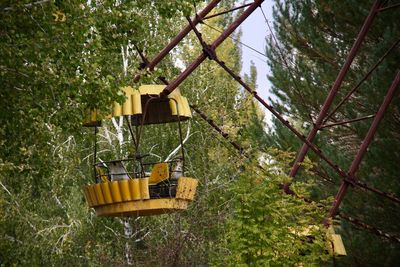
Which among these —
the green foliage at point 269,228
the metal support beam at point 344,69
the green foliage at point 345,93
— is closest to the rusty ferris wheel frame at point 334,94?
the metal support beam at point 344,69

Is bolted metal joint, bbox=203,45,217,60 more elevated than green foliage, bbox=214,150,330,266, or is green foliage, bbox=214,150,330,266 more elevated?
bolted metal joint, bbox=203,45,217,60

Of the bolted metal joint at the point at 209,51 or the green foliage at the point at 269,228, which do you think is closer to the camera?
the green foliage at the point at 269,228

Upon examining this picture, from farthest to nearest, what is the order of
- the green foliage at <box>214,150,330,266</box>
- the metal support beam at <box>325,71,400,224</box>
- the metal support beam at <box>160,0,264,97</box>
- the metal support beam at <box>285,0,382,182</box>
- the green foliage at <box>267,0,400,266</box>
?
the green foliage at <box>267,0,400,266</box>
the metal support beam at <box>160,0,264,97</box>
the metal support beam at <box>285,0,382,182</box>
the metal support beam at <box>325,71,400,224</box>
the green foliage at <box>214,150,330,266</box>

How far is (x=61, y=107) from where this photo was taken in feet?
48.5

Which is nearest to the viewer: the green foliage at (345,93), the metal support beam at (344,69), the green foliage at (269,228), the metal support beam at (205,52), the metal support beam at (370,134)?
the green foliage at (269,228)

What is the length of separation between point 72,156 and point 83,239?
6.96 ft

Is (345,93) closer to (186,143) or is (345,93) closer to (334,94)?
(334,94)

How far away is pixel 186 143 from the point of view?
3011 centimetres

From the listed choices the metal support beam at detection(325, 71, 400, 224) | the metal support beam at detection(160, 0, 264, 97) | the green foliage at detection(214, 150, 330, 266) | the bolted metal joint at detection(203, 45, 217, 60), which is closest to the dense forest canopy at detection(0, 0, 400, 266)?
the green foliage at detection(214, 150, 330, 266)

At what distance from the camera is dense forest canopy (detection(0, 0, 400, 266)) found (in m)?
14.3

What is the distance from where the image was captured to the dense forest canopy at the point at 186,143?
14.3 meters

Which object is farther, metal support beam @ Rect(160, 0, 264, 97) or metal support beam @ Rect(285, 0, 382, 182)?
metal support beam @ Rect(160, 0, 264, 97)

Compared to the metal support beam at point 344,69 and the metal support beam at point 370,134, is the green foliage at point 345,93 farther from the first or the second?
the metal support beam at point 370,134

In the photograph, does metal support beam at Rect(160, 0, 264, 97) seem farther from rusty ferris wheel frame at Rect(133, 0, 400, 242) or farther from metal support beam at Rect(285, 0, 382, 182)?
metal support beam at Rect(285, 0, 382, 182)
